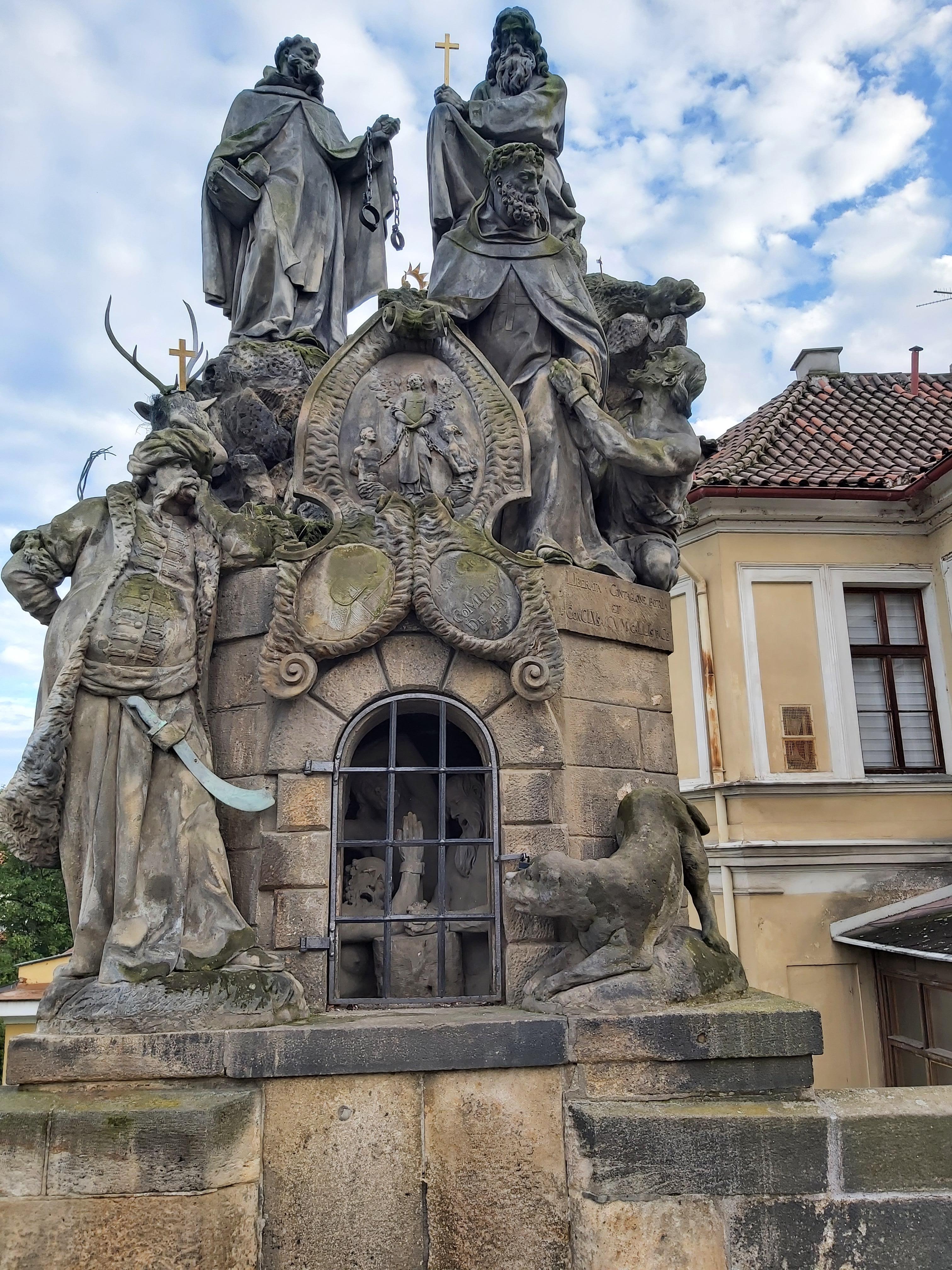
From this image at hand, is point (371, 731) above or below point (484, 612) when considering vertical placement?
below

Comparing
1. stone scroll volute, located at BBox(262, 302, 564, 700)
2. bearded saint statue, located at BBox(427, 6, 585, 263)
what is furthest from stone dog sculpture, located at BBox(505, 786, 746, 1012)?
bearded saint statue, located at BBox(427, 6, 585, 263)

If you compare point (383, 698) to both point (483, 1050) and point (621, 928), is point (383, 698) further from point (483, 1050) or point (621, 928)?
point (483, 1050)

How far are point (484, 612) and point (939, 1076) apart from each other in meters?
→ 9.21

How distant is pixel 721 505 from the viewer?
1447cm

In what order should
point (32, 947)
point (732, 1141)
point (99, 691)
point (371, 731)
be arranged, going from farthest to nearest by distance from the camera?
point (32, 947)
point (371, 731)
point (99, 691)
point (732, 1141)

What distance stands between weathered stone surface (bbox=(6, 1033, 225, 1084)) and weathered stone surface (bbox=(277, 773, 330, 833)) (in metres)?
0.99

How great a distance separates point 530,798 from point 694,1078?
1.35 metres

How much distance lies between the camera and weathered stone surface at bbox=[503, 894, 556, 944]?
4.60 meters

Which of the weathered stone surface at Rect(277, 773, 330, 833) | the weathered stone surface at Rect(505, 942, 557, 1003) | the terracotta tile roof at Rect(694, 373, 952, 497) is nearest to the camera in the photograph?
the weathered stone surface at Rect(505, 942, 557, 1003)

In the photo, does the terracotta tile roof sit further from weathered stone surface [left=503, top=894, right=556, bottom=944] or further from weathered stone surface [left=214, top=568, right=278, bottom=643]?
weathered stone surface [left=503, top=894, right=556, bottom=944]

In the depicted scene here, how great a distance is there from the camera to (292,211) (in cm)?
716

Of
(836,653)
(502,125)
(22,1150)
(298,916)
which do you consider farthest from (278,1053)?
(836,653)

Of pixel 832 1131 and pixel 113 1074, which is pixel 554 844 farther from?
pixel 113 1074

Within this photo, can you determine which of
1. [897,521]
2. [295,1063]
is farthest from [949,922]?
[295,1063]
